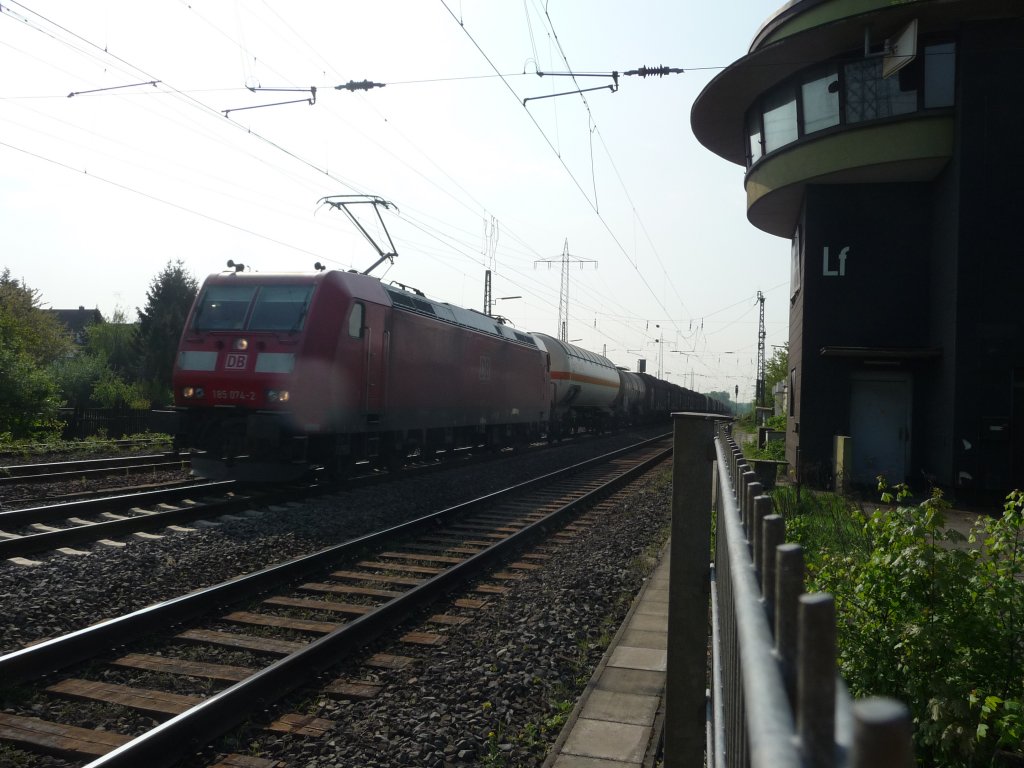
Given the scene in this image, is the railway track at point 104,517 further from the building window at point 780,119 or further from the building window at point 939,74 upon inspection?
the building window at point 939,74

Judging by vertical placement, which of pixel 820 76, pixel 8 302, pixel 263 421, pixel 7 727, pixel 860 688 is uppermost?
pixel 820 76

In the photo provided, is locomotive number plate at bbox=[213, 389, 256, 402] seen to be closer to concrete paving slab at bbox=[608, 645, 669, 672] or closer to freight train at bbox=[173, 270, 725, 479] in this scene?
freight train at bbox=[173, 270, 725, 479]

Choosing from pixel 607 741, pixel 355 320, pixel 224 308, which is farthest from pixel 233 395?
pixel 607 741

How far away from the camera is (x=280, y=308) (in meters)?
12.8

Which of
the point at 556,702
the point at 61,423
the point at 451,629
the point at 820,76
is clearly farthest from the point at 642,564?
the point at 61,423

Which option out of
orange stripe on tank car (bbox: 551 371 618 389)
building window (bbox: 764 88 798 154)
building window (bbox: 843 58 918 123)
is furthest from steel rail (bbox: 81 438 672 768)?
orange stripe on tank car (bbox: 551 371 618 389)

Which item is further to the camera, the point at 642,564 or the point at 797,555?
the point at 642,564

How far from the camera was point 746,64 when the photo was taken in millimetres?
17109

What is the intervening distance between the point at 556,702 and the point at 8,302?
1840 inches

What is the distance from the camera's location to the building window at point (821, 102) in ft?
53.7

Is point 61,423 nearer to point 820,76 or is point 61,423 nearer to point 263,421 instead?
point 263,421

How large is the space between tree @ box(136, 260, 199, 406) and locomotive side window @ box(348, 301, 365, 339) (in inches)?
1621

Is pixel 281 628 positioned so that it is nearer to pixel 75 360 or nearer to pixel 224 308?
pixel 224 308

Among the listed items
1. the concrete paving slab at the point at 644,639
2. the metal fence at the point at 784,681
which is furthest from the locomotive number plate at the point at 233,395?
the metal fence at the point at 784,681
